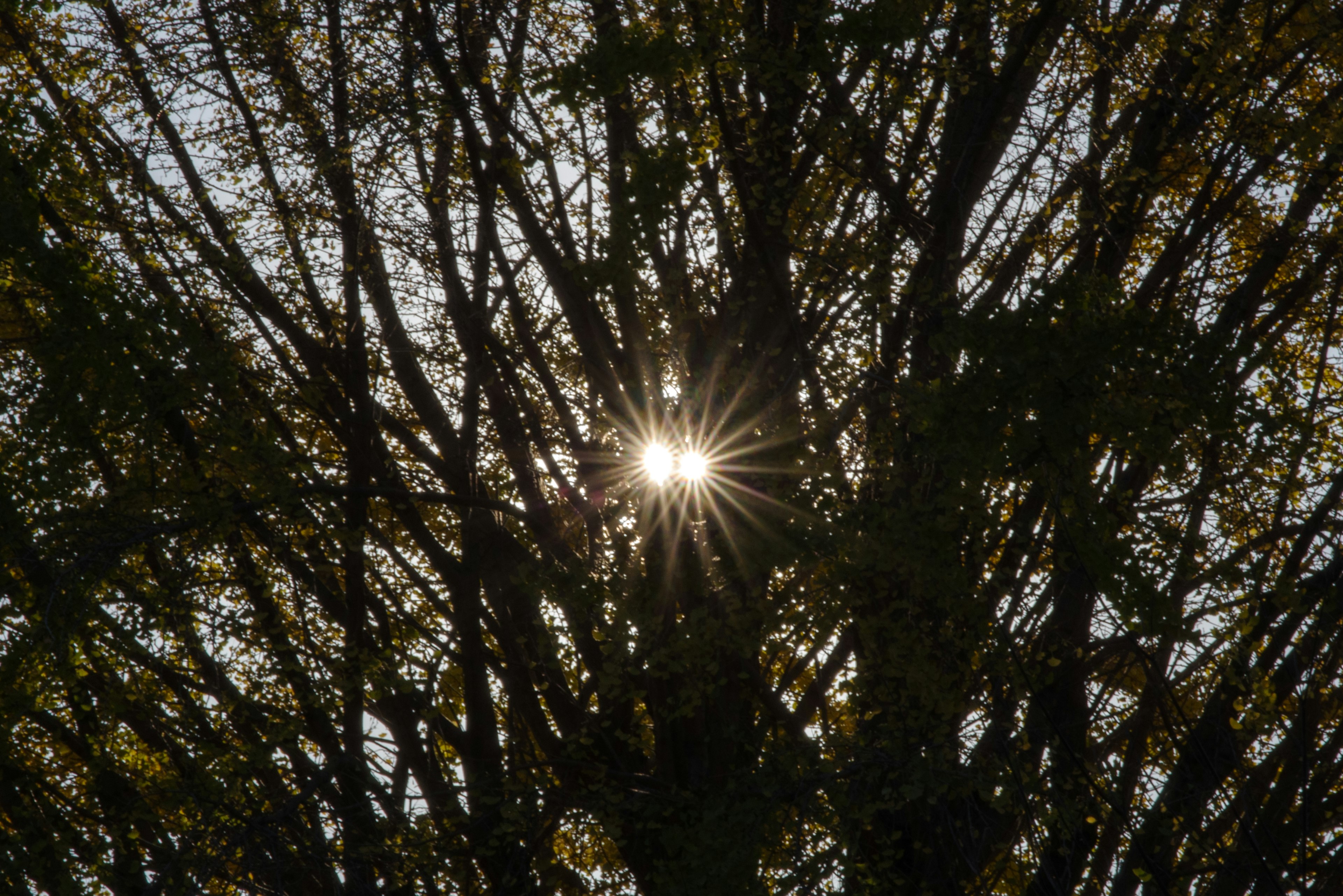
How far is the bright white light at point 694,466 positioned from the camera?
4.18m

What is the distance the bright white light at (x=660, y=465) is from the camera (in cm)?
423

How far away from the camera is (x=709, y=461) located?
4180 mm

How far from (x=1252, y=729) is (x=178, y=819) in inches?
179

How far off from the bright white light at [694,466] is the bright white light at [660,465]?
0.13ft

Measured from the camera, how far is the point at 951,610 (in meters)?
3.88

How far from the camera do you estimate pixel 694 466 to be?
4180 millimetres

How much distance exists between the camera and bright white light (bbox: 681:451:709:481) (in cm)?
418

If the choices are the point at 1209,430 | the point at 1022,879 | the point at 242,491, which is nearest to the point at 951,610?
the point at 1209,430

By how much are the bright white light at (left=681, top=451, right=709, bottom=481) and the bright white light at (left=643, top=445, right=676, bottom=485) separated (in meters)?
0.04

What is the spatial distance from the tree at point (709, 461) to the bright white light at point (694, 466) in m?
0.04

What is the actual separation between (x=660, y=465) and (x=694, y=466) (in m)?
0.16

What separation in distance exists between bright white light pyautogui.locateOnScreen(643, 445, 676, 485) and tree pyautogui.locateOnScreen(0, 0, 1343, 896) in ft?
0.15

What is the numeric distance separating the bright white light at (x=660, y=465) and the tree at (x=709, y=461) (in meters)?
0.05

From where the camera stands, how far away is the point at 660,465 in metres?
4.26
